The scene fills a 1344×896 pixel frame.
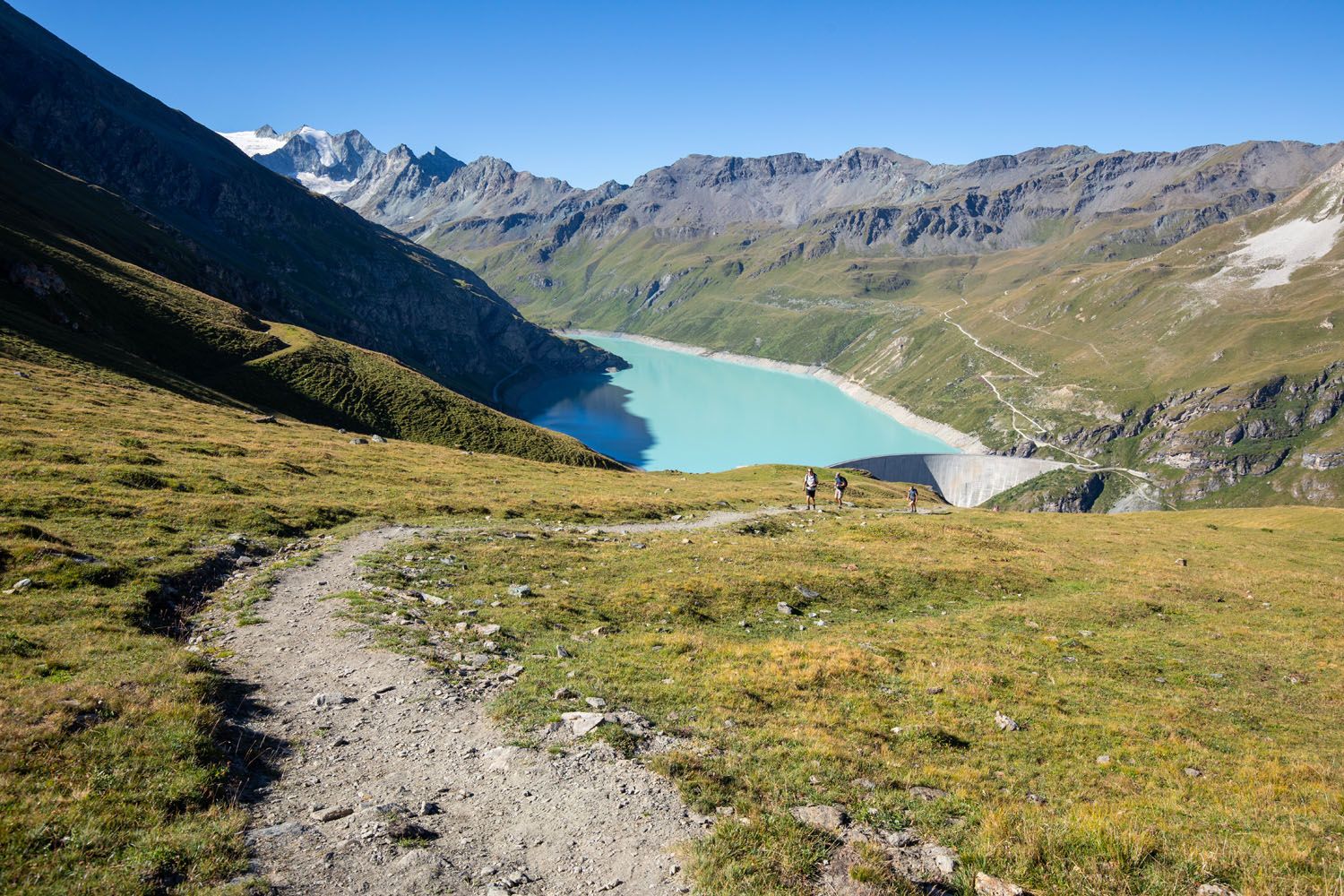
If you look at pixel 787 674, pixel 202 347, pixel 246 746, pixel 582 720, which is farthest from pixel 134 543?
pixel 202 347

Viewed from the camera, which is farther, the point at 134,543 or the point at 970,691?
the point at 134,543

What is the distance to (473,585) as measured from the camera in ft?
81.5

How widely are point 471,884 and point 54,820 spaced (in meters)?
6.10

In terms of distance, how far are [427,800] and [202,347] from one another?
330 feet

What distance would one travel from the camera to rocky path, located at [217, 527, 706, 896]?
31.9ft

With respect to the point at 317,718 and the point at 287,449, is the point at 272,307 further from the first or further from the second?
the point at 317,718

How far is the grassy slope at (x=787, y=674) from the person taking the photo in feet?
33.4

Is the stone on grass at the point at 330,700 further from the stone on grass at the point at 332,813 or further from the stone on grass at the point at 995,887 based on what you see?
the stone on grass at the point at 995,887

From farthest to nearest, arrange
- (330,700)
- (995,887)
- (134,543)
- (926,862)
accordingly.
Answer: (134,543) → (330,700) → (926,862) → (995,887)

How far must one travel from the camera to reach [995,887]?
9578 mm

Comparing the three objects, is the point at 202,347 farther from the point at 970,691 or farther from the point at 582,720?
the point at 970,691

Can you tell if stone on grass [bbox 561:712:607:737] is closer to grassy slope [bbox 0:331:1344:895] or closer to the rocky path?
the rocky path

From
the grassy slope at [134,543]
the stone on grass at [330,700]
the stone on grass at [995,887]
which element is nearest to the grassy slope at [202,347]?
the grassy slope at [134,543]

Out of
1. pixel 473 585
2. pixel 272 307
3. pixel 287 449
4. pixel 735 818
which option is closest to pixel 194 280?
pixel 272 307
